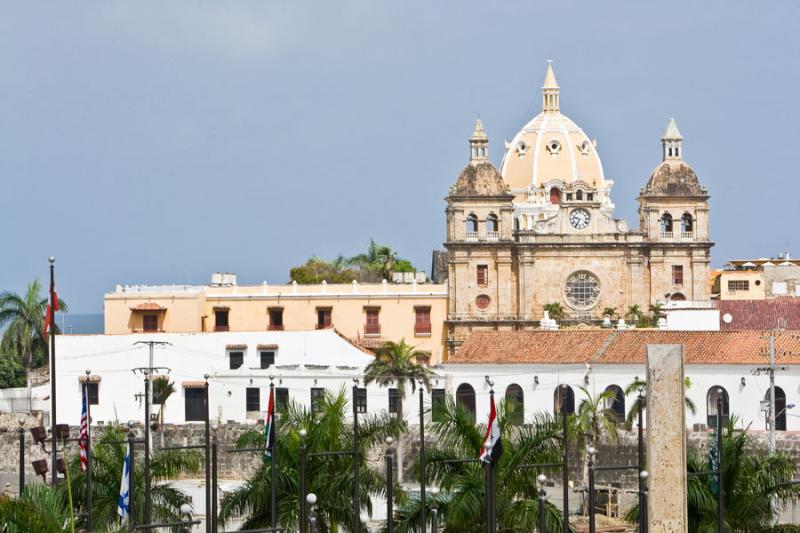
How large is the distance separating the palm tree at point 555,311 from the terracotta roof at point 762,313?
10038 millimetres

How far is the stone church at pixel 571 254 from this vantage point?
4166 inches

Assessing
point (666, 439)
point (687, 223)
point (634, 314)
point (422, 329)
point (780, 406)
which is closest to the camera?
point (666, 439)

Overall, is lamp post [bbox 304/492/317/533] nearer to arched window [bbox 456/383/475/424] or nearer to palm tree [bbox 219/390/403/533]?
palm tree [bbox 219/390/403/533]

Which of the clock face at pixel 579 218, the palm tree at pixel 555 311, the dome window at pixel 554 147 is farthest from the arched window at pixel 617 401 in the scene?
the dome window at pixel 554 147

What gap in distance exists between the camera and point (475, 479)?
37000 millimetres

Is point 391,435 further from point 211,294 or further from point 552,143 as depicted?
point 552,143

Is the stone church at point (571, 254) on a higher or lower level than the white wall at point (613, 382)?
higher

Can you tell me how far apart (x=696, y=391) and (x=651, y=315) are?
111 ft

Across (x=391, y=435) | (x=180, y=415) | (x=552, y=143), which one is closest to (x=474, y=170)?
(x=552, y=143)

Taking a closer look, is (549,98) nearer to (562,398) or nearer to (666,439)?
(562,398)

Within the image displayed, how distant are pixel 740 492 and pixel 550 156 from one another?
312 ft

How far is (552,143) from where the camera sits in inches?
5143

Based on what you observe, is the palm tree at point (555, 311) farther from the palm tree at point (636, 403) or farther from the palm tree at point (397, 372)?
the palm tree at point (636, 403)

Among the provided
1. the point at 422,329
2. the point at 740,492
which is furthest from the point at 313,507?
the point at 422,329
